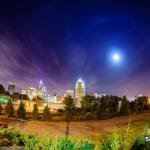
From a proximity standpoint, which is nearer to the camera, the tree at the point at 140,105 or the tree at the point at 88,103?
the tree at the point at 140,105

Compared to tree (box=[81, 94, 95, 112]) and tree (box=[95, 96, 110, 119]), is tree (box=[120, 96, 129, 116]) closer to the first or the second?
tree (box=[95, 96, 110, 119])

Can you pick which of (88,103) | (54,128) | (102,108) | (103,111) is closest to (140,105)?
(88,103)

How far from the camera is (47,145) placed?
8.12 m

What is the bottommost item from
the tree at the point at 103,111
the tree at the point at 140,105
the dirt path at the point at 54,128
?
the dirt path at the point at 54,128

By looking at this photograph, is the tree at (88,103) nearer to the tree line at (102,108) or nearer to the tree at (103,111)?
the tree line at (102,108)

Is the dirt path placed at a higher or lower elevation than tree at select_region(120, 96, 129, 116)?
lower

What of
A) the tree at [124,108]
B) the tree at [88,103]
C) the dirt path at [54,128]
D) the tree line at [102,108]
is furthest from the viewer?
the tree at [88,103]

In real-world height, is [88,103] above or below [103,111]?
above

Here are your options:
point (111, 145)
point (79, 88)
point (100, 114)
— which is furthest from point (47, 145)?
point (79, 88)

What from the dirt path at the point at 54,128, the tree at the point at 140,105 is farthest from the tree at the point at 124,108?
the dirt path at the point at 54,128

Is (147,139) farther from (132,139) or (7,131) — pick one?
(7,131)

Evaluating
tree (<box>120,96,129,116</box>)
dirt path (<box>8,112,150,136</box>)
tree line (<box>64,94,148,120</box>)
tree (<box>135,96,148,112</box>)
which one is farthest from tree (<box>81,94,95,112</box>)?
dirt path (<box>8,112,150,136</box>)

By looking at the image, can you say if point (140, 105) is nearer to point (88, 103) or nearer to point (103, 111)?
point (88, 103)

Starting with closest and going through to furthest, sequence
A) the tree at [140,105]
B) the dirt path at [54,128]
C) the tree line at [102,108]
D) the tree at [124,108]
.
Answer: the dirt path at [54,128] → the tree line at [102,108] → the tree at [124,108] → the tree at [140,105]
